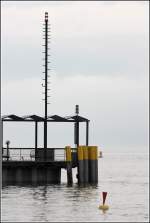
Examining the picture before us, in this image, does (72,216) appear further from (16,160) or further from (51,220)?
(16,160)

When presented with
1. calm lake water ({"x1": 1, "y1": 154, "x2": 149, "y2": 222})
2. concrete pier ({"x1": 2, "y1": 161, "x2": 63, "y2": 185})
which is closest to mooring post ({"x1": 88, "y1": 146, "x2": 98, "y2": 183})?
calm lake water ({"x1": 1, "y1": 154, "x2": 149, "y2": 222})

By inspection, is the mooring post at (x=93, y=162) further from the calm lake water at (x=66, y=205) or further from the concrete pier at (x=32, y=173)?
the concrete pier at (x=32, y=173)

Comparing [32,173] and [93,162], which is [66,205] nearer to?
[93,162]

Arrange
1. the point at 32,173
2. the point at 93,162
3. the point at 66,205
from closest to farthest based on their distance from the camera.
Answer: the point at 66,205, the point at 93,162, the point at 32,173

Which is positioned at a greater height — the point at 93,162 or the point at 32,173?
the point at 93,162

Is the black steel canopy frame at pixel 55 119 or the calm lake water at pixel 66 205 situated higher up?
the black steel canopy frame at pixel 55 119

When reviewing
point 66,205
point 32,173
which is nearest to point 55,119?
point 32,173

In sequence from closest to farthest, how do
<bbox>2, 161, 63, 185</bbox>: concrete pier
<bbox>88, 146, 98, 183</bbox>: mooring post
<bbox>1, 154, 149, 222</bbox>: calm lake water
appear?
<bbox>1, 154, 149, 222</bbox>: calm lake water, <bbox>88, 146, 98, 183</bbox>: mooring post, <bbox>2, 161, 63, 185</bbox>: concrete pier

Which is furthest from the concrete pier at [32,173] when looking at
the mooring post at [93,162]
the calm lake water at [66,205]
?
the mooring post at [93,162]

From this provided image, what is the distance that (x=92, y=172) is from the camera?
50281 mm

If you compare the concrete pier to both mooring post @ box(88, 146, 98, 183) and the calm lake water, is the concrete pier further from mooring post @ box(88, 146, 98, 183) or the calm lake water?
mooring post @ box(88, 146, 98, 183)

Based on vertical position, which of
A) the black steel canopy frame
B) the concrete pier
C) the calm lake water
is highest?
the black steel canopy frame

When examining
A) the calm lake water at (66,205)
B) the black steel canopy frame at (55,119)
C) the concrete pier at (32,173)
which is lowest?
the calm lake water at (66,205)

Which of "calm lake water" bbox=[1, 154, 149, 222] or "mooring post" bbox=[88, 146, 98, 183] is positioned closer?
"calm lake water" bbox=[1, 154, 149, 222]
